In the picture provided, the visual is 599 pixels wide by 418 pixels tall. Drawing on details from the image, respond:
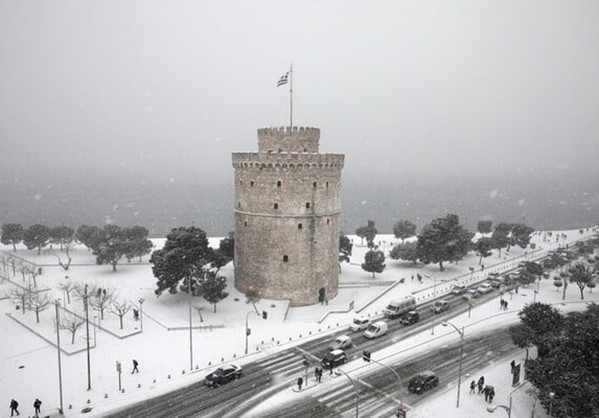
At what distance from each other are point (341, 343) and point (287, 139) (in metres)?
20.2

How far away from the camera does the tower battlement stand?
1745 inches

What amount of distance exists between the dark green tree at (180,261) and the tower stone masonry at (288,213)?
4.68m

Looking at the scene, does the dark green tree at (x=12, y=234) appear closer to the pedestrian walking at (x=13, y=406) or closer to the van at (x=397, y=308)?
the pedestrian walking at (x=13, y=406)

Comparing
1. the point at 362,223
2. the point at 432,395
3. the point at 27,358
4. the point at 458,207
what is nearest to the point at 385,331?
the point at 432,395

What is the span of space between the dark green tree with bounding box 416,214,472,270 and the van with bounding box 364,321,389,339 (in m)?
22.4

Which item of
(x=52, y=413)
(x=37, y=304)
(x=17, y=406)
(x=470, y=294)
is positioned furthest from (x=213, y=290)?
(x=470, y=294)

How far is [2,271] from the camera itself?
174 feet

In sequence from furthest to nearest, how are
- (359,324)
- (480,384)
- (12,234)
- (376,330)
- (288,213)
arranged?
(12,234) < (288,213) < (359,324) < (376,330) < (480,384)

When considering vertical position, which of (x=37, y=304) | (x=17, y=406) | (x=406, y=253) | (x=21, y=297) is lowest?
(x=17, y=406)

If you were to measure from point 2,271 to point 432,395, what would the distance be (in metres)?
50.0

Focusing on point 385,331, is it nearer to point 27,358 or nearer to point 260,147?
point 260,147

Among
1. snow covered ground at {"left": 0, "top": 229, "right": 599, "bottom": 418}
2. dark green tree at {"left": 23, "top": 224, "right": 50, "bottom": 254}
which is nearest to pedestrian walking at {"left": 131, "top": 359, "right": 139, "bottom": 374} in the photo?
snow covered ground at {"left": 0, "top": 229, "right": 599, "bottom": 418}

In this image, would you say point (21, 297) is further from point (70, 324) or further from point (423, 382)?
point (423, 382)

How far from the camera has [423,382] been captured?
2878 centimetres
